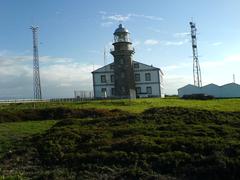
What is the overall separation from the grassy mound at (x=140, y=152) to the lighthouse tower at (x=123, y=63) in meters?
54.2

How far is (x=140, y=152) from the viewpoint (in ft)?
46.9

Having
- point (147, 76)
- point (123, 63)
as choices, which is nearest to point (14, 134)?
point (123, 63)

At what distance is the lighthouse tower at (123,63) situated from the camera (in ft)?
240

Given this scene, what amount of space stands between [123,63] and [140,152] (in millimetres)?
62159

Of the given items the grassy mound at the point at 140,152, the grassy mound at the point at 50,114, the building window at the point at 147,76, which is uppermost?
the building window at the point at 147,76

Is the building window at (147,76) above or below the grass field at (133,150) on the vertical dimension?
above

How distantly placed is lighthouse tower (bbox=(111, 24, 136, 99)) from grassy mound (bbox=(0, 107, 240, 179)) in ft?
178

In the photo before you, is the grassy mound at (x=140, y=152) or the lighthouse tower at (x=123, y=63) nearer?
the grassy mound at (x=140, y=152)

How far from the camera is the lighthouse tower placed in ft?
240

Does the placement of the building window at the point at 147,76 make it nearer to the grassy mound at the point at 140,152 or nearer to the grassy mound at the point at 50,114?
the grassy mound at the point at 50,114

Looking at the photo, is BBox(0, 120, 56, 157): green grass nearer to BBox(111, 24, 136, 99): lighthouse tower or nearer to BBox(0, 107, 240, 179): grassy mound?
BBox(0, 107, 240, 179): grassy mound

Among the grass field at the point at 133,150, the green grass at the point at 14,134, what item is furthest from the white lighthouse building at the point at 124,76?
the grass field at the point at 133,150

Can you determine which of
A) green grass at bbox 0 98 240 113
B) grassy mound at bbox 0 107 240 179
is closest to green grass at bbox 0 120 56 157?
grassy mound at bbox 0 107 240 179

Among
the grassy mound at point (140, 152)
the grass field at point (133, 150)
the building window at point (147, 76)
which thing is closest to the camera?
the grassy mound at point (140, 152)
